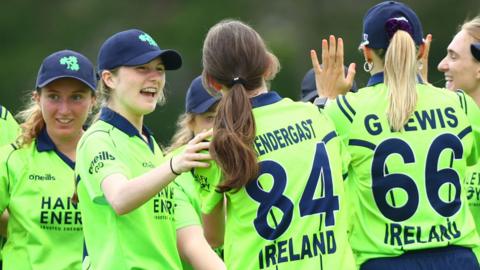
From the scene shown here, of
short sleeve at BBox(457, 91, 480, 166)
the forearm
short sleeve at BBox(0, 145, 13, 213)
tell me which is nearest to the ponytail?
the forearm

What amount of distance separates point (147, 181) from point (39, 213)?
154 cm

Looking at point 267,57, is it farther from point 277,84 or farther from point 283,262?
point 277,84

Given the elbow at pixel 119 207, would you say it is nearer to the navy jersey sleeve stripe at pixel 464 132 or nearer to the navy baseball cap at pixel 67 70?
the navy baseball cap at pixel 67 70

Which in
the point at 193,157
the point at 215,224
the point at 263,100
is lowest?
the point at 215,224

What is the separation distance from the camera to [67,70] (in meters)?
7.56

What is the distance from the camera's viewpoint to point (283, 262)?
609cm

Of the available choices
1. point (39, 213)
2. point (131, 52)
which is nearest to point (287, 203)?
point (131, 52)

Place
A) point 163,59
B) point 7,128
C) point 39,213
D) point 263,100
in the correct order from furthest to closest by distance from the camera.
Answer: point 7,128 < point 39,213 < point 163,59 < point 263,100

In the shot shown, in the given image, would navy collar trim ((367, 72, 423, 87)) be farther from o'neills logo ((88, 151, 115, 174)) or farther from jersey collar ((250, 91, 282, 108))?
o'neills logo ((88, 151, 115, 174))

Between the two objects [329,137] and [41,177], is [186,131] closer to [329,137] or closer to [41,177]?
[41,177]

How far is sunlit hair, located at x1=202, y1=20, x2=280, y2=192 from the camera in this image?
6043mm

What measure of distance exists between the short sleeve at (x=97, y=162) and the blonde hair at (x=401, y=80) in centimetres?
133

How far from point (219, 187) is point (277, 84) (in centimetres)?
1693

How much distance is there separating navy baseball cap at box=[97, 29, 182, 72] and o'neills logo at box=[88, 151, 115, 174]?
0.50m
